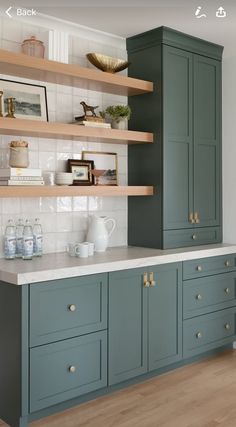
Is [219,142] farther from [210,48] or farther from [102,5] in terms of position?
[102,5]

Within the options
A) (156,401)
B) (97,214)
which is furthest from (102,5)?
(156,401)

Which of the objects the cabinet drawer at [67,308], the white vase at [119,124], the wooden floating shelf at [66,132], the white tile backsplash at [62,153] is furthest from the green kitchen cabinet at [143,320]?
the white vase at [119,124]

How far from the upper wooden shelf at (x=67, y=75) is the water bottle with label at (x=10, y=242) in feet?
3.35

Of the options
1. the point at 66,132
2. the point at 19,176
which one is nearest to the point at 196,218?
the point at 66,132

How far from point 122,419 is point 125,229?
5.25 feet

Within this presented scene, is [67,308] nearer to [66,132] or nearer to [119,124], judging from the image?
[66,132]

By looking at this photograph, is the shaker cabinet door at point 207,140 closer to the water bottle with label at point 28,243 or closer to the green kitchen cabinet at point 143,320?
the green kitchen cabinet at point 143,320

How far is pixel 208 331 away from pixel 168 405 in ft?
3.01

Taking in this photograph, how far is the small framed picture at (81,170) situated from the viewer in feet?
12.3

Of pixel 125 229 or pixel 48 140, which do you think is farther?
pixel 125 229

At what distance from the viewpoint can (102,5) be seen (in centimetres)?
329

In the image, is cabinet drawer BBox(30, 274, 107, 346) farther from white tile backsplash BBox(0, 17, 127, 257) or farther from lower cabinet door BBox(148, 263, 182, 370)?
white tile backsplash BBox(0, 17, 127, 257)

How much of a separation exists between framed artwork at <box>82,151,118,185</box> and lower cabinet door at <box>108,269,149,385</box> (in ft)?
2.82

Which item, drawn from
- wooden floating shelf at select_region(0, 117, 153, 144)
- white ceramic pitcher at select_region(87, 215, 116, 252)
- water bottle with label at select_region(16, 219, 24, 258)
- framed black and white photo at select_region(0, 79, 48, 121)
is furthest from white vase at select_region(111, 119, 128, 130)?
water bottle with label at select_region(16, 219, 24, 258)
